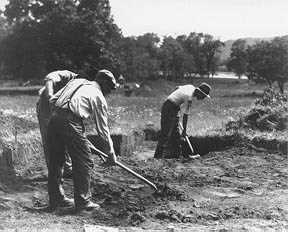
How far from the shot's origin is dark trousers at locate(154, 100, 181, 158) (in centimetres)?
920

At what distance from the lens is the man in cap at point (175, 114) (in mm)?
9039

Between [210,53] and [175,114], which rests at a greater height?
[210,53]

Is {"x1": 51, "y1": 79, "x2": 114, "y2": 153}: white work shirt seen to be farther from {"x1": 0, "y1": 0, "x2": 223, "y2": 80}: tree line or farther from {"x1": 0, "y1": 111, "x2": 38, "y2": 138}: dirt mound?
{"x1": 0, "y1": 0, "x2": 223, "y2": 80}: tree line

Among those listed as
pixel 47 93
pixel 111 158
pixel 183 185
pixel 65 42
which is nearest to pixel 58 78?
pixel 47 93

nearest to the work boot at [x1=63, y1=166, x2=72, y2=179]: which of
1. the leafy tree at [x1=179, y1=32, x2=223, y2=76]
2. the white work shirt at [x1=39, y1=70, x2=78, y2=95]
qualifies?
the white work shirt at [x1=39, y1=70, x2=78, y2=95]

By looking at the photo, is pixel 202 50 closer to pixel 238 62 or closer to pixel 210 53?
pixel 210 53

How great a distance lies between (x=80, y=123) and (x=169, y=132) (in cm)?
418

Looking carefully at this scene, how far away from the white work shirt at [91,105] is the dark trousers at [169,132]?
4.01m

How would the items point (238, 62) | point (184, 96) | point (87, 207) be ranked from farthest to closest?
point (238, 62) → point (184, 96) → point (87, 207)

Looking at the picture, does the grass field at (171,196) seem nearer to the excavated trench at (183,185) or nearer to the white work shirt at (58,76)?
the excavated trench at (183,185)

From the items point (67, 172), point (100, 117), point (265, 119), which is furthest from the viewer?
point (265, 119)

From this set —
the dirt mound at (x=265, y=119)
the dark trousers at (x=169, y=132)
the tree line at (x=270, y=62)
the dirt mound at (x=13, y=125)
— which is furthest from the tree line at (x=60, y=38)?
the dark trousers at (x=169, y=132)

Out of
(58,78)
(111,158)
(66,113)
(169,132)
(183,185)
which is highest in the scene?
(58,78)

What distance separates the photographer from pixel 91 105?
519cm
